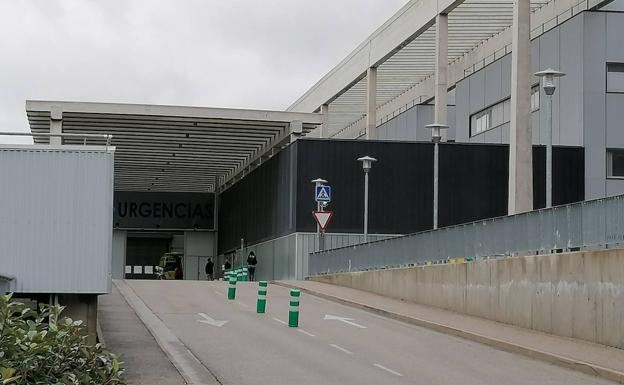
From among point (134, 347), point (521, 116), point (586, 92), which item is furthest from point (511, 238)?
point (586, 92)

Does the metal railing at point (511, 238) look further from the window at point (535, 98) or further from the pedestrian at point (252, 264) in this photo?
the pedestrian at point (252, 264)

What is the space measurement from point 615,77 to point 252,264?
19805 millimetres

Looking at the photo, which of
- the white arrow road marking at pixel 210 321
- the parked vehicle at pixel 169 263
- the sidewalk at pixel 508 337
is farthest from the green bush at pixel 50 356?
the parked vehicle at pixel 169 263

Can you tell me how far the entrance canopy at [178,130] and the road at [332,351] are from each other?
20.3 m

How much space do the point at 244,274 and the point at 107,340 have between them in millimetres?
26060

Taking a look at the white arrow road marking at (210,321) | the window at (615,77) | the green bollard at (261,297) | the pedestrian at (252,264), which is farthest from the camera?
the pedestrian at (252,264)

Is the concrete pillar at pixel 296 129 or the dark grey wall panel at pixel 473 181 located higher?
the concrete pillar at pixel 296 129

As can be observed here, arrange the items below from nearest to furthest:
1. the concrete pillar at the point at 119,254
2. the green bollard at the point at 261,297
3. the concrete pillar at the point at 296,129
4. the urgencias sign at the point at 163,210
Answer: the green bollard at the point at 261,297, the concrete pillar at the point at 296,129, the concrete pillar at the point at 119,254, the urgencias sign at the point at 163,210

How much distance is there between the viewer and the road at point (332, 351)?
16.9m

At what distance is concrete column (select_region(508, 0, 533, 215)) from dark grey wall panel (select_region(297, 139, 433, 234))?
31.1ft

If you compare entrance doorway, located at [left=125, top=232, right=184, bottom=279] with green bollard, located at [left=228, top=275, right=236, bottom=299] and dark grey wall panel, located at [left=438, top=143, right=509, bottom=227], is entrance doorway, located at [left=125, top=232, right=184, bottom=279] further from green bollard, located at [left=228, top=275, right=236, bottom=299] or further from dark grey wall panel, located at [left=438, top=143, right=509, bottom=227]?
green bollard, located at [left=228, top=275, right=236, bottom=299]

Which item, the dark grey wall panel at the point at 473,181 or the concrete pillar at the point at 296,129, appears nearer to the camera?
the dark grey wall panel at the point at 473,181

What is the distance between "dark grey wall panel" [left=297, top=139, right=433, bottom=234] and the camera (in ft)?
163

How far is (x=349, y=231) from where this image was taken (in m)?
49.8
